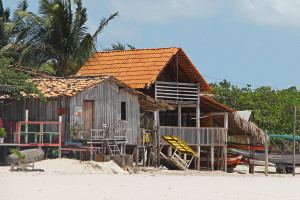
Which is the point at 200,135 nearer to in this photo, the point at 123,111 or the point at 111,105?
the point at 123,111

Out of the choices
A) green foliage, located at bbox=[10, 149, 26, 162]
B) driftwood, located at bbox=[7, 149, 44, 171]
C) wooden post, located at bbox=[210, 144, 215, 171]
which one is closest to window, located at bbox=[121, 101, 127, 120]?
wooden post, located at bbox=[210, 144, 215, 171]

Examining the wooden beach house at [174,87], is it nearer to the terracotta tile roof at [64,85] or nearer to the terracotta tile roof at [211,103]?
the terracotta tile roof at [211,103]

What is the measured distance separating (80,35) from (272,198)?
25265 millimetres

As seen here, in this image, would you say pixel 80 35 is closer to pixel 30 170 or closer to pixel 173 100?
pixel 173 100

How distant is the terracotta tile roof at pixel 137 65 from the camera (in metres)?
46.0

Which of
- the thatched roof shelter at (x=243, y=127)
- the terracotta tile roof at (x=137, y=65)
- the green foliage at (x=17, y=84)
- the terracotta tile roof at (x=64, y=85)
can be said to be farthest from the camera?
the thatched roof shelter at (x=243, y=127)

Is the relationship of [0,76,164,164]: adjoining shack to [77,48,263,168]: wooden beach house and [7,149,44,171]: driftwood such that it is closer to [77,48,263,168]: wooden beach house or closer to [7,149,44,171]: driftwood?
[7,149,44,171]: driftwood

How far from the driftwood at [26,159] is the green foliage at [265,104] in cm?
3293

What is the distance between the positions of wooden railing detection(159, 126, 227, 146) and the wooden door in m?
6.41

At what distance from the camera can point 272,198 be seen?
2658 cm

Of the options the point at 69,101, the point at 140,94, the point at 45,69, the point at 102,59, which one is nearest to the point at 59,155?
the point at 69,101

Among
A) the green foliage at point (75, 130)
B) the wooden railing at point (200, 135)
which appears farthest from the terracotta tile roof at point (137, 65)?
the green foliage at point (75, 130)

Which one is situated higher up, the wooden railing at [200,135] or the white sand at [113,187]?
the wooden railing at [200,135]

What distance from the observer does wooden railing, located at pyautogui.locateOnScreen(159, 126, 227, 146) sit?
4647 centimetres
